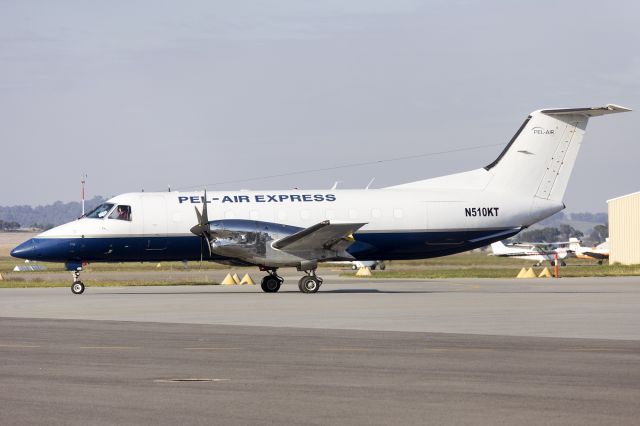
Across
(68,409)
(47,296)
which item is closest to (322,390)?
(68,409)

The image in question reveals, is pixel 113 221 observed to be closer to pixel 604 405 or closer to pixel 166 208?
pixel 166 208

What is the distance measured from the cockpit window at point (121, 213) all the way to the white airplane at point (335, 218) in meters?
0.04

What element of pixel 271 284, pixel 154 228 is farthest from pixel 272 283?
pixel 154 228

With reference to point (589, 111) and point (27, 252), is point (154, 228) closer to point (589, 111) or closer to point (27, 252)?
point (27, 252)

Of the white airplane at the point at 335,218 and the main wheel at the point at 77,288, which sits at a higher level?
the white airplane at the point at 335,218

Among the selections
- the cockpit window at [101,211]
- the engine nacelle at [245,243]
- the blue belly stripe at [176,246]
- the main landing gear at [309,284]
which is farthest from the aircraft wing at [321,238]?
the cockpit window at [101,211]

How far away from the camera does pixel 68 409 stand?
35.4 feet

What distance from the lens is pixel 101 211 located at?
125 feet

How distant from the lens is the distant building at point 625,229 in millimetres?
82688

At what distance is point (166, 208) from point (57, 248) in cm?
427

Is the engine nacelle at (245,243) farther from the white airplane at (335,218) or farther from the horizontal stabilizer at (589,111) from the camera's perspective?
the horizontal stabilizer at (589,111)

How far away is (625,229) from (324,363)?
2960 inches

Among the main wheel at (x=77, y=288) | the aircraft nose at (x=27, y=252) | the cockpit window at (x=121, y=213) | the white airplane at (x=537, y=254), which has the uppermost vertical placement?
the cockpit window at (x=121, y=213)

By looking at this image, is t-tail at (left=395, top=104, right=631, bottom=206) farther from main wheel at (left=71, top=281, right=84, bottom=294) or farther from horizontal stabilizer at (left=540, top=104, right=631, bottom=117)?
main wheel at (left=71, top=281, right=84, bottom=294)
